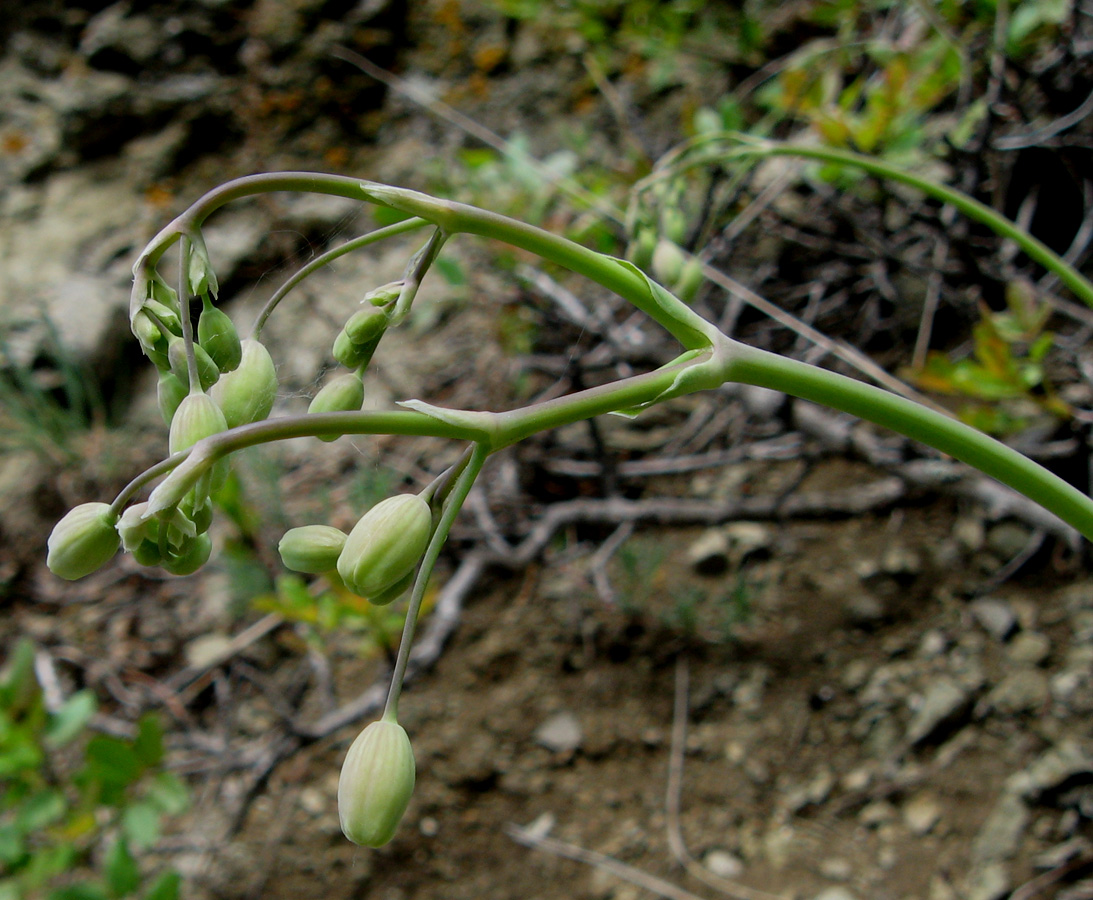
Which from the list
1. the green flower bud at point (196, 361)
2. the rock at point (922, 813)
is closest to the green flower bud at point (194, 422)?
the green flower bud at point (196, 361)

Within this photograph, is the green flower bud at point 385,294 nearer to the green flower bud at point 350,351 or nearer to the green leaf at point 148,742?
the green flower bud at point 350,351

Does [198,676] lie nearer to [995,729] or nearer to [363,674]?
[363,674]

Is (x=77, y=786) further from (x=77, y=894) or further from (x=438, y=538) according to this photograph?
(x=438, y=538)

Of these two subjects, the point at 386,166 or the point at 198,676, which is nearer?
the point at 198,676

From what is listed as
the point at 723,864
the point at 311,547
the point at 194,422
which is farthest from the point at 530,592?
the point at 194,422

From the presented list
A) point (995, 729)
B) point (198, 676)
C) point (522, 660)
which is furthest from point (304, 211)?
point (995, 729)

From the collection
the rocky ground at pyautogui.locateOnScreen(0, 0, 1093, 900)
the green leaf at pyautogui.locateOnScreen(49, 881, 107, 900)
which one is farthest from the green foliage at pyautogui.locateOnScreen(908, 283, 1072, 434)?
the green leaf at pyautogui.locateOnScreen(49, 881, 107, 900)
